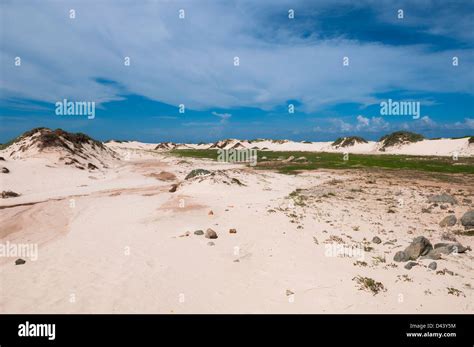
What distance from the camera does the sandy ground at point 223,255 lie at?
29.6 ft

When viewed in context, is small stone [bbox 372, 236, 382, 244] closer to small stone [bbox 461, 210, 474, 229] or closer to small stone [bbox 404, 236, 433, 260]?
small stone [bbox 404, 236, 433, 260]

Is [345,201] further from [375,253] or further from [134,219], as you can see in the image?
[134,219]

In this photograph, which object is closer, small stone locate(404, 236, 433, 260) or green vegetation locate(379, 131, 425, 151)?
small stone locate(404, 236, 433, 260)

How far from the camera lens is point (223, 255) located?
489 inches

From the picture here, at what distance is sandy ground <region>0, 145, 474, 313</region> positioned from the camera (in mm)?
9023

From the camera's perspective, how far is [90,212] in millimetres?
19375

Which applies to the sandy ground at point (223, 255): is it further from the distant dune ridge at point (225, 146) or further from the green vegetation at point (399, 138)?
the green vegetation at point (399, 138)

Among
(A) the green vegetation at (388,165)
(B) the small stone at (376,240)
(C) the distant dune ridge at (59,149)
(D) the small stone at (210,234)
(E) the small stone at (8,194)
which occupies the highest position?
(C) the distant dune ridge at (59,149)

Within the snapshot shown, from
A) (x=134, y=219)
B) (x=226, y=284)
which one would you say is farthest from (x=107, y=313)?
(x=134, y=219)

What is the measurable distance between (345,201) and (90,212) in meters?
16.9

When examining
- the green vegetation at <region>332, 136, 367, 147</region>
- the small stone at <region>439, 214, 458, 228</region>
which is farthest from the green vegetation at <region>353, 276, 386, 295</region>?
the green vegetation at <region>332, 136, 367, 147</region>
